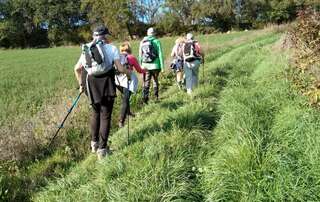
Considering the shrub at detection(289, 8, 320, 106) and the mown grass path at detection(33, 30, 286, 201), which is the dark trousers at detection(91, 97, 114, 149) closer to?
the mown grass path at detection(33, 30, 286, 201)

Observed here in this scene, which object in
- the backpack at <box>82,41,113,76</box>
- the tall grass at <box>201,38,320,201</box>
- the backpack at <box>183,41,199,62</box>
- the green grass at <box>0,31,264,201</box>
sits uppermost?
the backpack at <box>82,41,113,76</box>

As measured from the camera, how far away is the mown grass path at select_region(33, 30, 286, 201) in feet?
16.2

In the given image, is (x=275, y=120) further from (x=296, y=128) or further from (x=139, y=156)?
(x=139, y=156)

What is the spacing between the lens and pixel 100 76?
22.1 ft

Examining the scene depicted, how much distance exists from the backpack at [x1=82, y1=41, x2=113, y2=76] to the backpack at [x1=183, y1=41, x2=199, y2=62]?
184 inches

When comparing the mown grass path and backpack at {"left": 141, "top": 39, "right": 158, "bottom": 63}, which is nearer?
the mown grass path

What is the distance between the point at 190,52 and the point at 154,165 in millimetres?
5955

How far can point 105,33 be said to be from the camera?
22.1 ft

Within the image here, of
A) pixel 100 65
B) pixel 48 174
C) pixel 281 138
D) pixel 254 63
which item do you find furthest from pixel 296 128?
pixel 254 63

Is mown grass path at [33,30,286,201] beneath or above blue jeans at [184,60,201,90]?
beneath

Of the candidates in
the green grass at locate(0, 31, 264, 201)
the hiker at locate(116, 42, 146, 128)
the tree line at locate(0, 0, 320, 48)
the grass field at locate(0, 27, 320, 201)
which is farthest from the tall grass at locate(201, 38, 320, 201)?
the tree line at locate(0, 0, 320, 48)

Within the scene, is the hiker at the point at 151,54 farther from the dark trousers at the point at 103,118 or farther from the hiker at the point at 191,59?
the dark trousers at the point at 103,118

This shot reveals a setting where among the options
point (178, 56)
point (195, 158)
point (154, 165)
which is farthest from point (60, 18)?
point (154, 165)

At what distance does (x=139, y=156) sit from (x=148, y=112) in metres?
3.69
